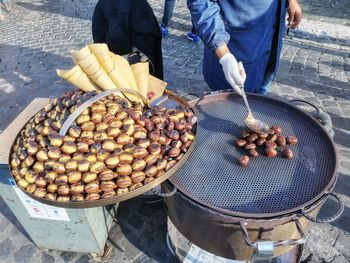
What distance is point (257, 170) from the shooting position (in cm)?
186

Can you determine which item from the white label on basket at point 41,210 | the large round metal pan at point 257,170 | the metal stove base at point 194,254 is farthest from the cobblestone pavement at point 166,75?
the large round metal pan at point 257,170

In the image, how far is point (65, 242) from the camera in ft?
8.61

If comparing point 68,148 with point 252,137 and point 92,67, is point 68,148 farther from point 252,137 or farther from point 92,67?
point 252,137

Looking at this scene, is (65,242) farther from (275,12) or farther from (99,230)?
(275,12)

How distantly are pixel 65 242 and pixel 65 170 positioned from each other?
124cm

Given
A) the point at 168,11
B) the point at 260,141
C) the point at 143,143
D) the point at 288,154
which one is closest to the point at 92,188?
the point at 143,143

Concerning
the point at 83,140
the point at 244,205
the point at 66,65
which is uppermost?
the point at 83,140

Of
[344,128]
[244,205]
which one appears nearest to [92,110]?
[244,205]

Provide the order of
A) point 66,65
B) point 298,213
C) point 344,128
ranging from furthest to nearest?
point 66,65
point 344,128
point 298,213

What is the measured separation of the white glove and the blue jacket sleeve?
0.15 metres

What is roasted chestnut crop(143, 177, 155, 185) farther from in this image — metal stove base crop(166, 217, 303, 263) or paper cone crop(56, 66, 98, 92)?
metal stove base crop(166, 217, 303, 263)

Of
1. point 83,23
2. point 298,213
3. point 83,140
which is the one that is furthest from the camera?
point 83,23

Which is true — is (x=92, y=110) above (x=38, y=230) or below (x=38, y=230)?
above

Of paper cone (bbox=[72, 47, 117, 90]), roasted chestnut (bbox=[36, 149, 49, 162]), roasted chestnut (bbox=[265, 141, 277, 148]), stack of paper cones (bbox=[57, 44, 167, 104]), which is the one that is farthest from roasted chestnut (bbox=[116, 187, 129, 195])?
roasted chestnut (bbox=[265, 141, 277, 148])
